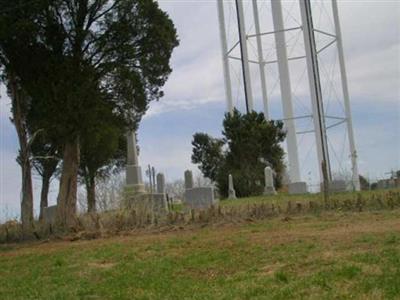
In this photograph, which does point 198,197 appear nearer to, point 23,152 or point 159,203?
point 159,203

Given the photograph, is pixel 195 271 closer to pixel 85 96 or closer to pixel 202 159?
pixel 85 96

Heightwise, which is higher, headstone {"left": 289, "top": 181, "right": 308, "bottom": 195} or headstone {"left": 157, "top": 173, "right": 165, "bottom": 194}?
headstone {"left": 157, "top": 173, "right": 165, "bottom": 194}

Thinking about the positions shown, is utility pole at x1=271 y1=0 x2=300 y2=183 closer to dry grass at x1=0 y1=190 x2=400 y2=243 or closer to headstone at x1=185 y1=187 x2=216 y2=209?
headstone at x1=185 y1=187 x2=216 y2=209

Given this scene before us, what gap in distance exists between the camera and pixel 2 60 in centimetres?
1905

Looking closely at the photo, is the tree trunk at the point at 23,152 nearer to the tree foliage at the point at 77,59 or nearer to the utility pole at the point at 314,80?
the tree foliage at the point at 77,59

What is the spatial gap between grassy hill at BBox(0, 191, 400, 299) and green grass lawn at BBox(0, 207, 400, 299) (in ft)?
0.05

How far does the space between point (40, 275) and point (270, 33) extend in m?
30.5

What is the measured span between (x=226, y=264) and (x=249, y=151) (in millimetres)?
27734

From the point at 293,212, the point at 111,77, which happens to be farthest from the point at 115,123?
the point at 293,212

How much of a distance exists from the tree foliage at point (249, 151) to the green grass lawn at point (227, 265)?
20.7m

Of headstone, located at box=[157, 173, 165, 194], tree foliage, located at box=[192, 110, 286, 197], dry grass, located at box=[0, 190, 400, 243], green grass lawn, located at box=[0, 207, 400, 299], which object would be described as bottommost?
green grass lawn, located at box=[0, 207, 400, 299]

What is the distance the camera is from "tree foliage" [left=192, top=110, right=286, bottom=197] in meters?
35.4

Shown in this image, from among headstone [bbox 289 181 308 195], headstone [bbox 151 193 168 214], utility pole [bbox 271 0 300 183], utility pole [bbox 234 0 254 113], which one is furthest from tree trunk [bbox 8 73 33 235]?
utility pole [bbox 234 0 254 113]

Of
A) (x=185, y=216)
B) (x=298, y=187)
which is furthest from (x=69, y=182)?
(x=298, y=187)
